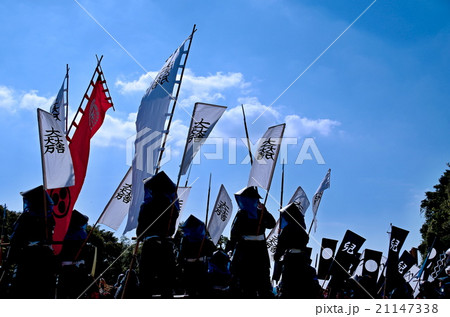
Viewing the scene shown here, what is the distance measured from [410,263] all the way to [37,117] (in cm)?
1489

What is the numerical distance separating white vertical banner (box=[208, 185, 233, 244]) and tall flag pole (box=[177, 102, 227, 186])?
5647 mm

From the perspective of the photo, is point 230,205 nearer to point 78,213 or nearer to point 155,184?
point 78,213

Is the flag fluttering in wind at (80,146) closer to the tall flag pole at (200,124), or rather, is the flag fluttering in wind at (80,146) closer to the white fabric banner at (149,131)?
the white fabric banner at (149,131)

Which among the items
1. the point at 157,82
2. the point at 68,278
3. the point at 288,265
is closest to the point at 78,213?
the point at 68,278

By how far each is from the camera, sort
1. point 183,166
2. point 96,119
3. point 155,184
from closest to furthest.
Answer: point 155,184, point 183,166, point 96,119

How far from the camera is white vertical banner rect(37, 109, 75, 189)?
891cm

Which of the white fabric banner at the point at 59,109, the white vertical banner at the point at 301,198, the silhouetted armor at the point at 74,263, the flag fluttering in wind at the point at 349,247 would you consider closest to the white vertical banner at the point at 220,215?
the white vertical banner at the point at 301,198

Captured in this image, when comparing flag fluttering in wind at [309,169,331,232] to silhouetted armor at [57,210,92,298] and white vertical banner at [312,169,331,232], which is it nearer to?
white vertical banner at [312,169,331,232]

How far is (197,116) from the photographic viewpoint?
36.0 ft

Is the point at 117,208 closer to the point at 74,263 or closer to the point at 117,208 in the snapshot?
the point at 117,208

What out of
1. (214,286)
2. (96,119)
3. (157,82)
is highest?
(157,82)

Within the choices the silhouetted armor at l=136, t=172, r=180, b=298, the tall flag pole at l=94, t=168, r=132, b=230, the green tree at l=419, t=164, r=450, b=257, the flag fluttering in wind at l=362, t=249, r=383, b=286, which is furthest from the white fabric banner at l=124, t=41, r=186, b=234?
the green tree at l=419, t=164, r=450, b=257

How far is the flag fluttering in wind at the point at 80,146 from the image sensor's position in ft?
30.7

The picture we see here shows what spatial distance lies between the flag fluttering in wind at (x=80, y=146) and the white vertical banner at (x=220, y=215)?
19.4 ft
